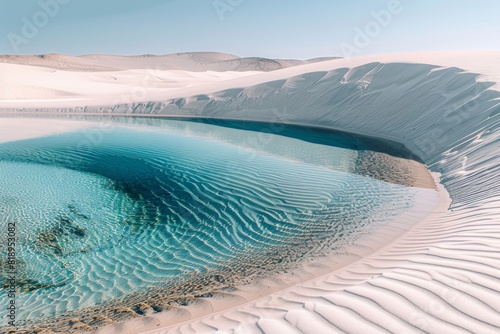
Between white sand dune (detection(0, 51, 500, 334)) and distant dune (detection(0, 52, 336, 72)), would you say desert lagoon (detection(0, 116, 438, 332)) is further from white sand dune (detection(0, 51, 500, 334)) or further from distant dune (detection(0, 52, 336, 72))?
distant dune (detection(0, 52, 336, 72))

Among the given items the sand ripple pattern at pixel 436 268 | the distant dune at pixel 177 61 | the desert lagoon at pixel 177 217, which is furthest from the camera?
the distant dune at pixel 177 61

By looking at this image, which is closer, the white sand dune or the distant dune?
the white sand dune

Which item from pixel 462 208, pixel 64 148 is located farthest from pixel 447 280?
pixel 64 148

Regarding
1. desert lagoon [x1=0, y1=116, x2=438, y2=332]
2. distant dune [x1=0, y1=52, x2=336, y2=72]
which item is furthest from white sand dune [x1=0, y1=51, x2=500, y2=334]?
distant dune [x1=0, y1=52, x2=336, y2=72]

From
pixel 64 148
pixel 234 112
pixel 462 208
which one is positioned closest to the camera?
pixel 462 208

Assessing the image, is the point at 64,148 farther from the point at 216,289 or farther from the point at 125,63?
the point at 125,63

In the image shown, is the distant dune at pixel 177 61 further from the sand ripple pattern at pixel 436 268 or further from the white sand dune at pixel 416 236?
the sand ripple pattern at pixel 436 268

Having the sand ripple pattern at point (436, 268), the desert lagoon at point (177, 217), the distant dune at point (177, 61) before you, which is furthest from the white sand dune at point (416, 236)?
the distant dune at point (177, 61)
